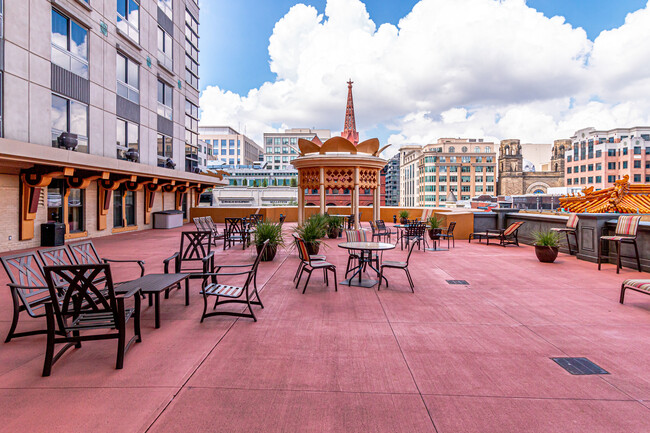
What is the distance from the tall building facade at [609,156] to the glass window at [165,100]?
84.5m

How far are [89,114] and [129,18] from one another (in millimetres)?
7017

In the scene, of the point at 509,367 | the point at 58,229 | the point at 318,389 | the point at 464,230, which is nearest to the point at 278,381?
the point at 318,389

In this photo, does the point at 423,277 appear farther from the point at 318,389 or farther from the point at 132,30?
the point at 132,30

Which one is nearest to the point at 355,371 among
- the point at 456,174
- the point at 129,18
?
the point at 129,18

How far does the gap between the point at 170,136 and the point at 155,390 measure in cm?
2269

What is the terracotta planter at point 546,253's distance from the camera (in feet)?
31.3

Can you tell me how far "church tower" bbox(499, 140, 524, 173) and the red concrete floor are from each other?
10468 centimetres

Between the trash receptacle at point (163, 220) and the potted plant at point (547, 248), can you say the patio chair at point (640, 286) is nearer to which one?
the potted plant at point (547, 248)

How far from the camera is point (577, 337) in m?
4.39

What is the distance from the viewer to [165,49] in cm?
2234

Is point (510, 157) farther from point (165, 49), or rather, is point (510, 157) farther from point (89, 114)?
point (89, 114)

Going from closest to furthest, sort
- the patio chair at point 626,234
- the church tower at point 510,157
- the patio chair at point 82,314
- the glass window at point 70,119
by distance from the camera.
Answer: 1. the patio chair at point 82,314
2. the patio chair at point 626,234
3. the glass window at point 70,119
4. the church tower at point 510,157

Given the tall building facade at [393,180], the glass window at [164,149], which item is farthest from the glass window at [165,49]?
the tall building facade at [393,180]

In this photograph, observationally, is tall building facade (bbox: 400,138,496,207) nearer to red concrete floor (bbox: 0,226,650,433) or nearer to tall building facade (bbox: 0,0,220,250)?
tall building facade (bbox: 0,0,220,250)
